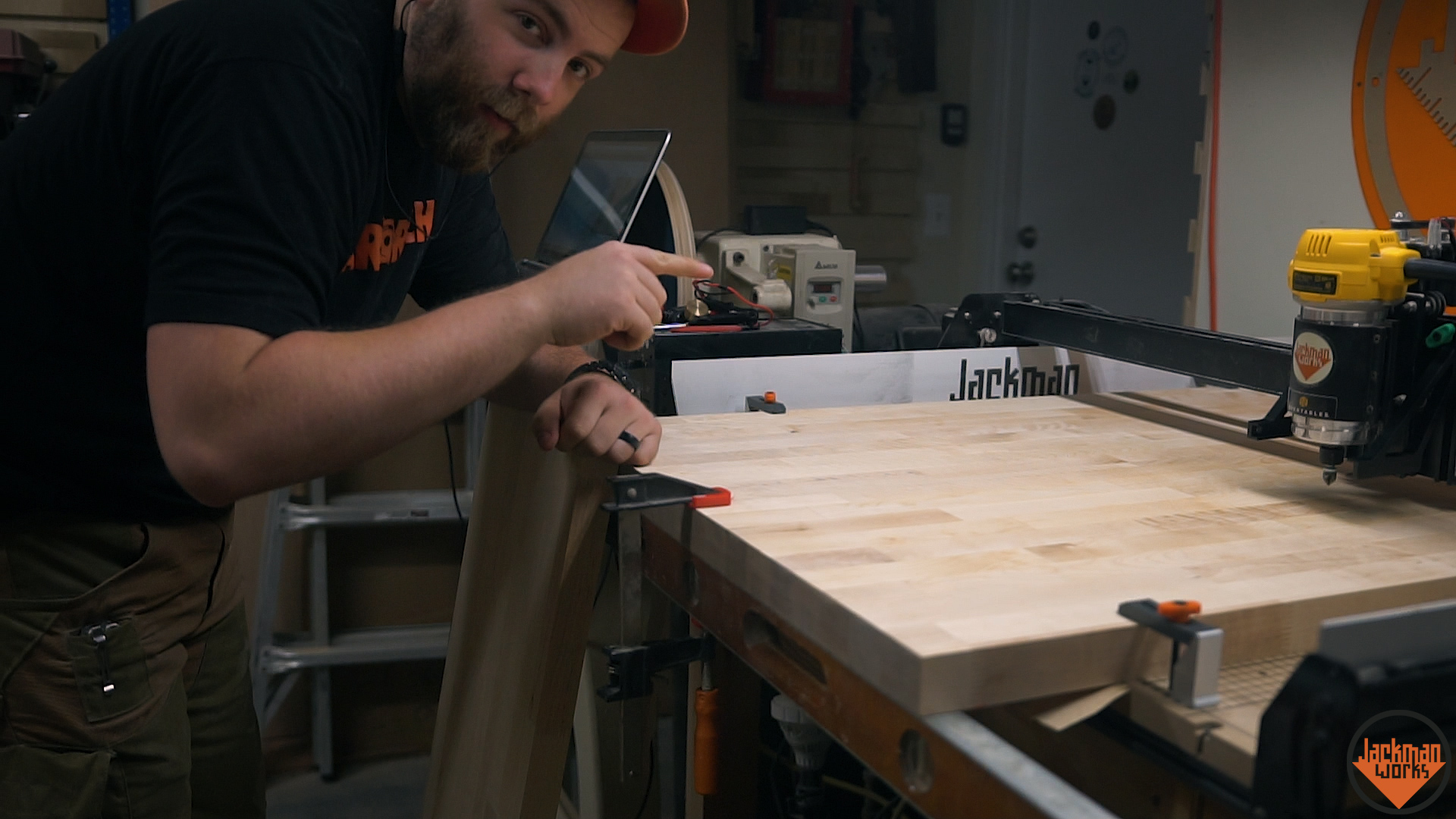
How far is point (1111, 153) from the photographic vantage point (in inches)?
161

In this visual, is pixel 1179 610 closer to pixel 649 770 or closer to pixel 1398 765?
pixel 1398 765

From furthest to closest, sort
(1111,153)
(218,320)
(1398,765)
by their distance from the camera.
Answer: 1. (1111,153)
2. (218,320)
3. (1398,765)

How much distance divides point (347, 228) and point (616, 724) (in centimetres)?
106

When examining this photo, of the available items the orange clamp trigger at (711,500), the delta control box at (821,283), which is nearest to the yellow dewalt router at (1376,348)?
the orange clamp trigger at (711,500)

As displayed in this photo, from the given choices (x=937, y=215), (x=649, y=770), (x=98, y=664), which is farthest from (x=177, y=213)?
(x=937, y=215)

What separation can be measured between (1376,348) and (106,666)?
1.27m

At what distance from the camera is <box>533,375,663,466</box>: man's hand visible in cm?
112

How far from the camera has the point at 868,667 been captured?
70 centimetres

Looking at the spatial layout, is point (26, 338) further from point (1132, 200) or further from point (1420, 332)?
point (1132, 200)

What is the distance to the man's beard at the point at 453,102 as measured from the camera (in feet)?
3.45

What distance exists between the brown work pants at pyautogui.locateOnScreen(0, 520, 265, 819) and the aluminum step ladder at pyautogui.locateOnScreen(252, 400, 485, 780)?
1223 mm

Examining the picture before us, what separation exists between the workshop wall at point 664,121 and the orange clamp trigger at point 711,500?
2037mm

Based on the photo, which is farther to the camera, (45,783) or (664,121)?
(664,121)

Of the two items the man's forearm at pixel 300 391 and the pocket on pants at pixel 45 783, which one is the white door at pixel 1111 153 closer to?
the man's forearm at pixel 300 391
